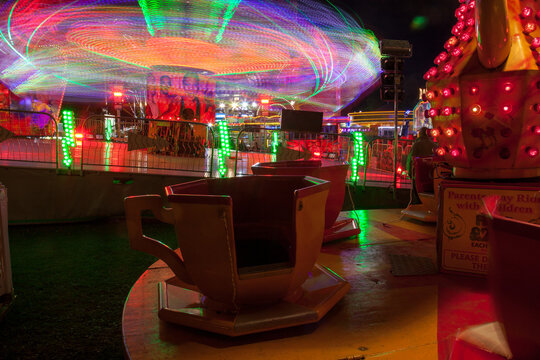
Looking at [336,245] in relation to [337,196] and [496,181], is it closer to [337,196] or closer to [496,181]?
[337,196]

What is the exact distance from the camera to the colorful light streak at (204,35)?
8.58 metres

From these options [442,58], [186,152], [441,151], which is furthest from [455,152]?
[186,152]

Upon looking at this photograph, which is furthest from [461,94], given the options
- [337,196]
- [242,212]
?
[242,212]

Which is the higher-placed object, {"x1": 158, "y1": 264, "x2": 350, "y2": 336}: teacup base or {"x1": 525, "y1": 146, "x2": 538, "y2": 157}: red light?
{"x1": 525, "y1": 146, "x2": 538, "y2": 157}: red light

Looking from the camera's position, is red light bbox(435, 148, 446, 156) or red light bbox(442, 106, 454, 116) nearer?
red light bbox(442, 106, 454, 116)

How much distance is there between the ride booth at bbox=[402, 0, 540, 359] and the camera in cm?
174

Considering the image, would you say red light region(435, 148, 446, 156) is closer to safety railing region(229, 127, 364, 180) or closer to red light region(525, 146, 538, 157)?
red light region(525, 146, 538, 157)

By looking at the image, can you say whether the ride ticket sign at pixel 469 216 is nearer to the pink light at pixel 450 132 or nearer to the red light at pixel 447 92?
the pink light at pixel 450 132

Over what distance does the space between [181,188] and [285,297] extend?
56cm

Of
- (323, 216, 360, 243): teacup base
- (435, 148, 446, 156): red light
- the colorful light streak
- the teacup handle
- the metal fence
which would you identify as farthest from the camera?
the colorful light streak

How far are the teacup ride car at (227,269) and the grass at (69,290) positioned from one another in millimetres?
1097

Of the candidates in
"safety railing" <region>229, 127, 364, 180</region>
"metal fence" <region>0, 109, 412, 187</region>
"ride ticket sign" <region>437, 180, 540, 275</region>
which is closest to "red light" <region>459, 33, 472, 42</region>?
"ride ticket sign" <region>437, 180, 540, 275</region>

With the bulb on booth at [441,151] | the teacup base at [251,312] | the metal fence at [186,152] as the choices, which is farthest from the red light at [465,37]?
the metal fence at [186,152]

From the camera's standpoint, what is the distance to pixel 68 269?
357 cm
